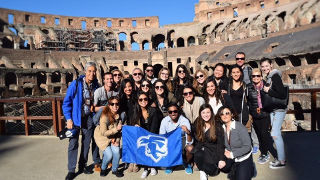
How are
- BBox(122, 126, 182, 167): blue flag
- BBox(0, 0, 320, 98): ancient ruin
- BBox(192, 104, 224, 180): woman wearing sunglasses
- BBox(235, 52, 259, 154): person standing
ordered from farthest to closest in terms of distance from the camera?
1. BBox(0, 0, 320, 98): ancient ruin
2. BBox(235, 52, 259, 154): person standing
3. BBox(122, 126, 182, 167): blue flag
4. BBox(192, 104, 224, 180): woman wearing sunglasses

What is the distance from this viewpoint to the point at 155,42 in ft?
161

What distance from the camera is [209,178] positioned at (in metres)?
4.08

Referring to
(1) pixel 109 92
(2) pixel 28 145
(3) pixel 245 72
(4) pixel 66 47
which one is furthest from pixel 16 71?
(3) pixel 245 72

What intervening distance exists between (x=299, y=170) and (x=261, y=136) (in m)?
0.84

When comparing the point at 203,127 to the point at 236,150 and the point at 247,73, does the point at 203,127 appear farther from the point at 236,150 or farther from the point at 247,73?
the point at 247,73

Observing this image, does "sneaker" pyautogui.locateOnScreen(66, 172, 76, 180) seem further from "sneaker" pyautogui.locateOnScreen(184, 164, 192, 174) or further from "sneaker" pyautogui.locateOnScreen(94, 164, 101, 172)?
"sneaker" pyautogui.locateOnScreen(184, 164, 192, 174)

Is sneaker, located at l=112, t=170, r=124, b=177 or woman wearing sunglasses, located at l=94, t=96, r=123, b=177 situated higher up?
woman wearing sunglasses, located at l=94, t=96, r=123, b=177

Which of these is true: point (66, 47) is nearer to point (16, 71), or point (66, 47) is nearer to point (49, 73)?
point (49, 73)

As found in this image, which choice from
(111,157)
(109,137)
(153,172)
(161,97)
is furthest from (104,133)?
(161,97)

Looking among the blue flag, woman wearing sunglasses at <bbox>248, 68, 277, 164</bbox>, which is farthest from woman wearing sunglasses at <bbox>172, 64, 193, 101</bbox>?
woman wearing sunglasses at <bbox>248, 68, 277, 164</bbox>

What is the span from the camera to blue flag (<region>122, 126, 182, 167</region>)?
4324mm

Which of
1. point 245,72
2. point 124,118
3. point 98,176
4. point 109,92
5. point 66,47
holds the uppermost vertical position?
point 66,47

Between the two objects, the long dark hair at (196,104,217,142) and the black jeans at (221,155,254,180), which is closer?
the black jeans at (221,155,254,180)

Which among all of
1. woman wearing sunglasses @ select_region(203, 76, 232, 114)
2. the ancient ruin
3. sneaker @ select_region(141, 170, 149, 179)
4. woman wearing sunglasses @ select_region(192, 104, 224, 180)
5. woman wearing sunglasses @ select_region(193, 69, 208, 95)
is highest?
the ancient ruin
